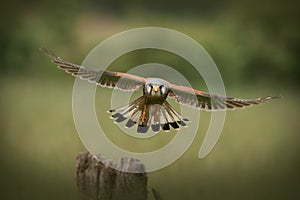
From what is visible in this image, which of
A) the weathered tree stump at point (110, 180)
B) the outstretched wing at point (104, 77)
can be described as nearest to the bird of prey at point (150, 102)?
the outstretched wing at point (104, 77)

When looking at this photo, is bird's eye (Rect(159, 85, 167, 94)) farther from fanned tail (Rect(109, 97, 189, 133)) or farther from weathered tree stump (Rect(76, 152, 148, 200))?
weathered tree stump (Rect(76, 152, 148, 200))

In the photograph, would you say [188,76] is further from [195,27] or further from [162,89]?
[162,89]

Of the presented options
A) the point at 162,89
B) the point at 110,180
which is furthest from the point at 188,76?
the point at 110,180

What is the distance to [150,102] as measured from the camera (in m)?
1.63

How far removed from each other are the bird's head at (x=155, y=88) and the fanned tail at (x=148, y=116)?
0.22ft

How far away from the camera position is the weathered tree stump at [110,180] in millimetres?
1324

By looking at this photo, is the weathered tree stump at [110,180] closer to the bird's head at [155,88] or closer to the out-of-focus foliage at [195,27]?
the bird's head at [155,88]

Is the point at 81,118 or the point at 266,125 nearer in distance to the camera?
the point at 81,118

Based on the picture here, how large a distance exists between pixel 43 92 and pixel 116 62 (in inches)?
12.7

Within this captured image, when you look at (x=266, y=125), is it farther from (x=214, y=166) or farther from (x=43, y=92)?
(x=43, y=92)

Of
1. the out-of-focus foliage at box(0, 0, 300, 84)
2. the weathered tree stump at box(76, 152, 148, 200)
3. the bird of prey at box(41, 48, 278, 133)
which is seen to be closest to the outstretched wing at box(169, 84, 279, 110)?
the bird of prey at box(41, 48, 278, 133)

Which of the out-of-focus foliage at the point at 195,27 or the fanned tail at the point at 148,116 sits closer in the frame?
the fanned tail at the point at 148,116

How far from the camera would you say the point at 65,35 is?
3178 millimetres

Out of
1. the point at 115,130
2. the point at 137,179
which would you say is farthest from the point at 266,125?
the point at 137,179
